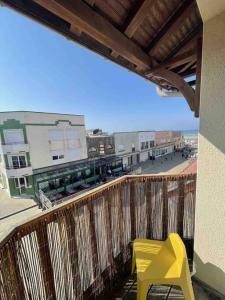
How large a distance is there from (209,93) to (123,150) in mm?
18876

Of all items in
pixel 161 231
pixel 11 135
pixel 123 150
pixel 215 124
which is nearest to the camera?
pixel 215 124

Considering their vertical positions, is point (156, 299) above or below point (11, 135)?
below

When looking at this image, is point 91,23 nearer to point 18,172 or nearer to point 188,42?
point 188,42

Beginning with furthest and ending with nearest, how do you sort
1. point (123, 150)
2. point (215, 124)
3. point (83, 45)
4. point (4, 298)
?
1. point (123, 150)
2. point (83, 45)
3. point (215, 124)
4. point (4, 298)

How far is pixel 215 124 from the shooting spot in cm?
128

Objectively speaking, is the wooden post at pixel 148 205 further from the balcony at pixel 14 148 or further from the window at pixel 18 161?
the window at pixel 18 161

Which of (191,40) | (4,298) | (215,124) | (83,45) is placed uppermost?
(191,40)

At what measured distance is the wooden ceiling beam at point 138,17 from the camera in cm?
109

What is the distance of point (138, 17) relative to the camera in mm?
Answer: 1183

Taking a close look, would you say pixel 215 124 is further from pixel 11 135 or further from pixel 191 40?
pixel 11 135

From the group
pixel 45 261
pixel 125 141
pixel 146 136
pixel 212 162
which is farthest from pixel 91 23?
pixel 146 136

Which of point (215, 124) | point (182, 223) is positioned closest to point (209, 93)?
point (215, 124)

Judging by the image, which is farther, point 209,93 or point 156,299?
point 156,299

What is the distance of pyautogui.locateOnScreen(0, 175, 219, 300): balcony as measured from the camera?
3.75ft
